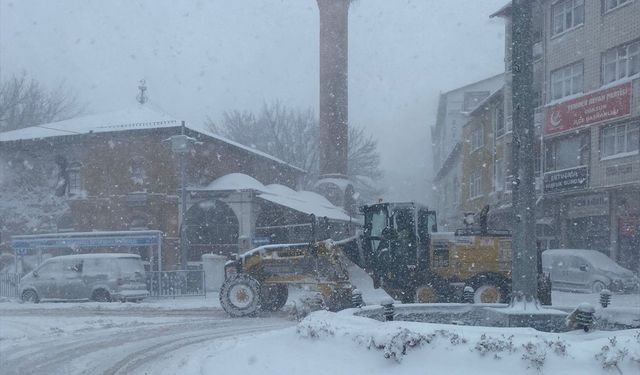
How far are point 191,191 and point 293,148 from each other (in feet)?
81.3

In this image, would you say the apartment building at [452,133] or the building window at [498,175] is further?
the apartment building at [452,133]

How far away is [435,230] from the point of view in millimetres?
17656

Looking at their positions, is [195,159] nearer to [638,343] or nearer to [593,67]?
[593,67]

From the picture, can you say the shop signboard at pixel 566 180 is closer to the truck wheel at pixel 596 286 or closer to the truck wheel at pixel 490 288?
the truck wheel at pixel 596 286

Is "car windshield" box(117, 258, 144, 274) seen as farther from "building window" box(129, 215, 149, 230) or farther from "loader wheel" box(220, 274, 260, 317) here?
"building window" box(129, 215, 149, 230)

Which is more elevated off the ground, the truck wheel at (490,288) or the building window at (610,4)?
the building window at (610,4)

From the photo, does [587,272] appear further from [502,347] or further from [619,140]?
[502,347]

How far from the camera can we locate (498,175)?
121 ft

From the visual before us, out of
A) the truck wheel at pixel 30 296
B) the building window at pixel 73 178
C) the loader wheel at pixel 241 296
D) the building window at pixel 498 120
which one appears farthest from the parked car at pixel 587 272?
the building window at pixel 73 178

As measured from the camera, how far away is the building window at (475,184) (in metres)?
42.6

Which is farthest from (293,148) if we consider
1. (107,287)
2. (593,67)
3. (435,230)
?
(435,230)

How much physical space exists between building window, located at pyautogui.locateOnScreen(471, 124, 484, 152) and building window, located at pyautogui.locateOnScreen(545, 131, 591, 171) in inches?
422

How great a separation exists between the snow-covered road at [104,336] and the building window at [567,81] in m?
18.0

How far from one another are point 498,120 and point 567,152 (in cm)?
799
